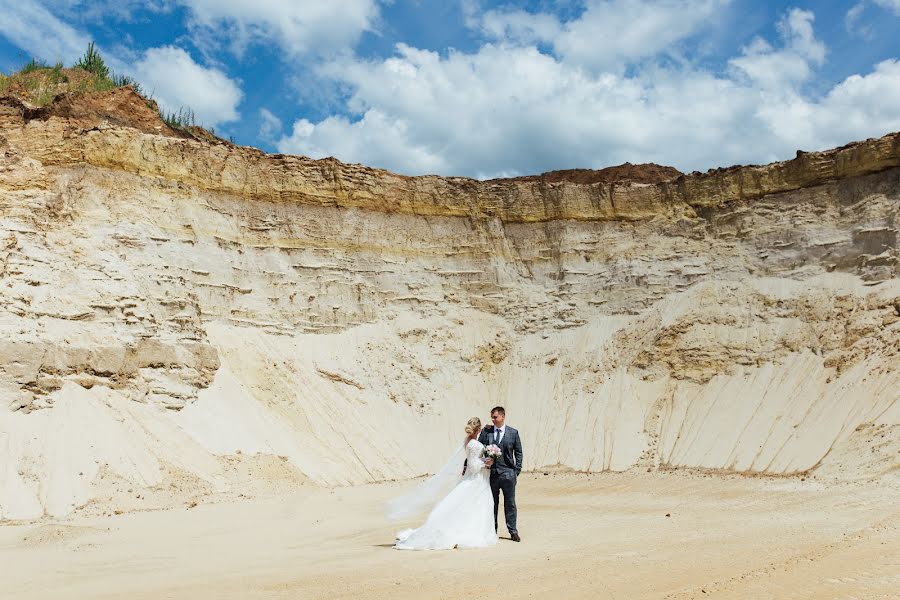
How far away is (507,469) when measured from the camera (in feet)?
29.1

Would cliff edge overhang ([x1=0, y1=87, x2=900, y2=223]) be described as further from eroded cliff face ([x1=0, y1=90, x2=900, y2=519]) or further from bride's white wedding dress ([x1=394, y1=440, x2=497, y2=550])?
bride's white wedding dress ([x1=394, y1=440, x2=497, y2=550])

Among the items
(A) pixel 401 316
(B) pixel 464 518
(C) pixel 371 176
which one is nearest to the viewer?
(B) pixel 464 518

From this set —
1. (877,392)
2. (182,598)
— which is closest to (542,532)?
(182,598)

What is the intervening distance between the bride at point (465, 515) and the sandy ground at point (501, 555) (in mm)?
259

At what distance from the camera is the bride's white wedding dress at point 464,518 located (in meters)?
8.22

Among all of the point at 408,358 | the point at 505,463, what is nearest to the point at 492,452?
the point at 505,463

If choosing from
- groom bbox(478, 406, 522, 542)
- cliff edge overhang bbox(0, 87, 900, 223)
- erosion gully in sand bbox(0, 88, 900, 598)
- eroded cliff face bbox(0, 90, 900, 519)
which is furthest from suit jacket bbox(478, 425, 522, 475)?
cliff edge overhang bbox(0, 87, 900, 223)

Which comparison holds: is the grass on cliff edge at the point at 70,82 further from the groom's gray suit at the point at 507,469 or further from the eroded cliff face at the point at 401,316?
the groom's gray suit at the point at 507,469

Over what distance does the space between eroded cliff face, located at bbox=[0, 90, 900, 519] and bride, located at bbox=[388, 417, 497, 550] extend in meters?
8.40

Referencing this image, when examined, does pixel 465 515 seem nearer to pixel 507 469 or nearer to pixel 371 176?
pixel 507 469

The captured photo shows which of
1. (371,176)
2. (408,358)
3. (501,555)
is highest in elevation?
(371,176)

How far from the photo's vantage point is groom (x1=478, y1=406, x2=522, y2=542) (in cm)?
881

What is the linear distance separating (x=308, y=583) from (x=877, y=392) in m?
17.3

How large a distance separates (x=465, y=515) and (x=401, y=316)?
18834mm
